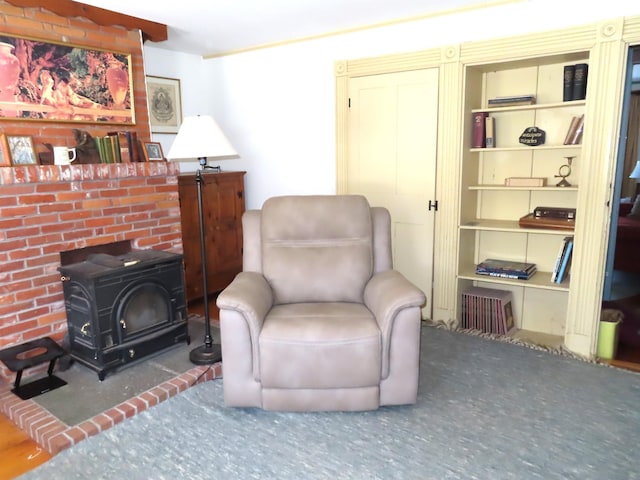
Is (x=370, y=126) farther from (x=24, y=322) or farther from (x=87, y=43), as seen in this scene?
(x=24, y=322)

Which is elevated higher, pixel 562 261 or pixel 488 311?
pixel 562 261

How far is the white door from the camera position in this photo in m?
3.30

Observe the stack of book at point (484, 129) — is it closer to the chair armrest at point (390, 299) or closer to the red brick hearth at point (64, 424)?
the chair armrest at point (390, 299)

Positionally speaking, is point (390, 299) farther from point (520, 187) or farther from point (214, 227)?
point (214, 227)

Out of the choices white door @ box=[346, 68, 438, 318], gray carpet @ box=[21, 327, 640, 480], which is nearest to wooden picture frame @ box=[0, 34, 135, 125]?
white door @ box=[346, 68, 438, 318]

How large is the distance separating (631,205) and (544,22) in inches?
150

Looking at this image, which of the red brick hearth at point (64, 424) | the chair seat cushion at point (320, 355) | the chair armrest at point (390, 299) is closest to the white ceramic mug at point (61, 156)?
the red brick hearth at point (64, 424)

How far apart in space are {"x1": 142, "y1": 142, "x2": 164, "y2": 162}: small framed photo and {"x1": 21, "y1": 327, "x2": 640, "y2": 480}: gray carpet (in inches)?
64.2

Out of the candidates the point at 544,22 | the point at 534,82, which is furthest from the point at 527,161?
the point at 544,22

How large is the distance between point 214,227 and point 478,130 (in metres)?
2.21

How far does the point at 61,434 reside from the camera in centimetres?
204

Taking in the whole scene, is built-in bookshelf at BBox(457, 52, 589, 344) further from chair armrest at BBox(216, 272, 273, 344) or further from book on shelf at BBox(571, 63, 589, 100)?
chair armrest at BBox(216, 272, 273, 344)

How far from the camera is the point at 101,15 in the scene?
2.95 metres

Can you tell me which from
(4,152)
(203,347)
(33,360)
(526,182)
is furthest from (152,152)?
(526,182)
